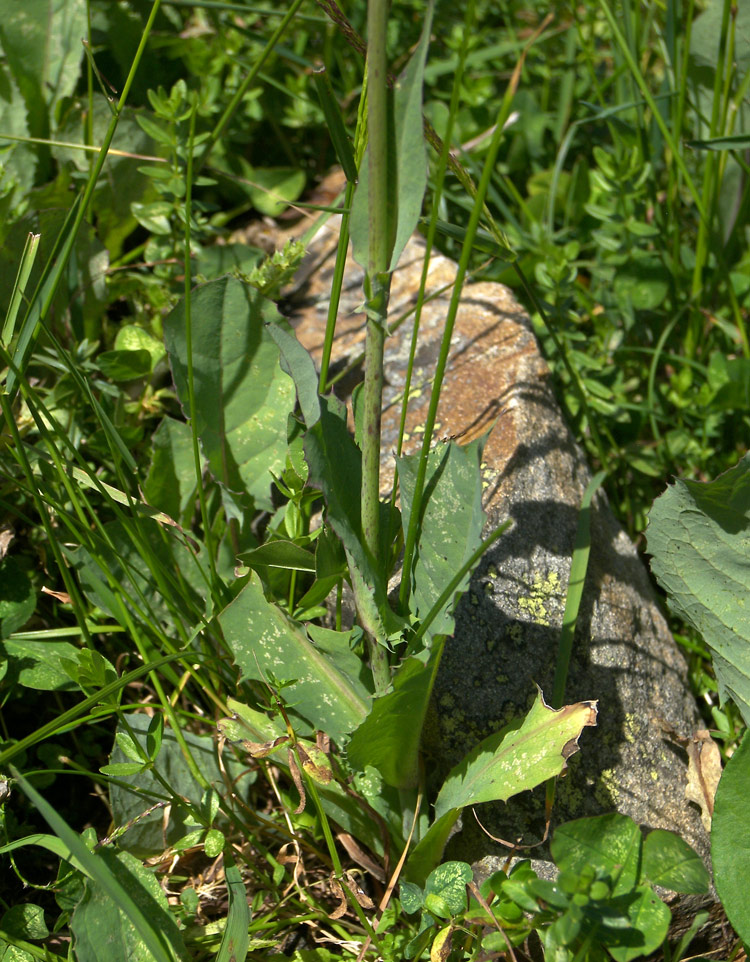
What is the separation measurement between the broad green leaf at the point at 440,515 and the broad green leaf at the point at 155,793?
0.62 meters

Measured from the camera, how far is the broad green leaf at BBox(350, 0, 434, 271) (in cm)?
99

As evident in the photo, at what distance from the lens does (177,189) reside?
2182 millimetres

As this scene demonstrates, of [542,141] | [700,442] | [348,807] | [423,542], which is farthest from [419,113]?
[542,141]

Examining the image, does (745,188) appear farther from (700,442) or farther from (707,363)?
(700,442)

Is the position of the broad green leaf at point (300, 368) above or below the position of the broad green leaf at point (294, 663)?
above

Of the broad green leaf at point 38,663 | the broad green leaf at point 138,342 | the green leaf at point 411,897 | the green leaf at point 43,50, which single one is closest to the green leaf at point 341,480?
the green leaf at point 411,897

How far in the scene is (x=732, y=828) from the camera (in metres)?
1.39

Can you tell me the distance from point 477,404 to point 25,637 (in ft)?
3.78

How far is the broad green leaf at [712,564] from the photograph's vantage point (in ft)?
5.17

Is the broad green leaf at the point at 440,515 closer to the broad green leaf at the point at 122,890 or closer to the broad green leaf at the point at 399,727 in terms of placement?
the broad green leaf at the point at 399,727

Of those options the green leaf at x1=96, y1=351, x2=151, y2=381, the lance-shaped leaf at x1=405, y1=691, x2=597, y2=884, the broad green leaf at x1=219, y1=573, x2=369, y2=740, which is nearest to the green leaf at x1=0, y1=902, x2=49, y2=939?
the broad green leaf at x1=219, y1=573, x2=369, y2=740

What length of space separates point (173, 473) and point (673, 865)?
4.12 ft

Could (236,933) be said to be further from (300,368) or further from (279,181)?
(279,181)

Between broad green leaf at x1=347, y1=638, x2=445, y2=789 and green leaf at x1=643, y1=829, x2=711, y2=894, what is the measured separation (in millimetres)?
411
